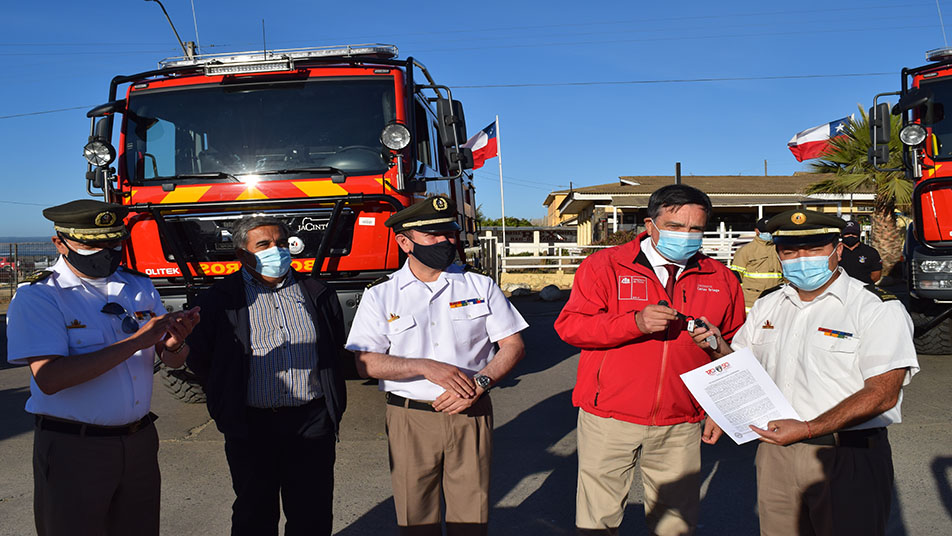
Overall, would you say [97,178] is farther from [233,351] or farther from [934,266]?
[934,266]

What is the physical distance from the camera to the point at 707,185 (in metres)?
30.7

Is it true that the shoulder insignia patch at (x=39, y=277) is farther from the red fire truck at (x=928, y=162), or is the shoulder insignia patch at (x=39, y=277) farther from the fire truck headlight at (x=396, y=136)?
the red fire truck at (x=928, y=162)

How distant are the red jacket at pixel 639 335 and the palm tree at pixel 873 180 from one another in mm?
12889

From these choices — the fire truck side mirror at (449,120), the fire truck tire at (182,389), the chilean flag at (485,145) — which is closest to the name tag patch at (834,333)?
the fire truck side mirror at (449,120)

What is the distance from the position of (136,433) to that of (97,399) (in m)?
Answer: 0.23

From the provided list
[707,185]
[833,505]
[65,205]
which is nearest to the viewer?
[833,505]

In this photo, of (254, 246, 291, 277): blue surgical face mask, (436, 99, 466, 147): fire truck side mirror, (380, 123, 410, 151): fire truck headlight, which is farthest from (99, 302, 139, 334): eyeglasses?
(436, 99, 466, 147): fire truck side mirror

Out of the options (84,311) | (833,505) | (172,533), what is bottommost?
(172,533)

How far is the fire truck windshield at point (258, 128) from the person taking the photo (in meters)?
5.86

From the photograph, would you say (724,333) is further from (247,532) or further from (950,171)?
(950,171)

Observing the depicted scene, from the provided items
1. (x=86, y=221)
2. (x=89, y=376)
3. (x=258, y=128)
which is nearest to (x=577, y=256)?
(x=258, y=128)

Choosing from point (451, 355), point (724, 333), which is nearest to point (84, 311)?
point (451, 355)

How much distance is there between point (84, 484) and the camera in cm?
265

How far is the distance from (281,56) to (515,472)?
3.91m
